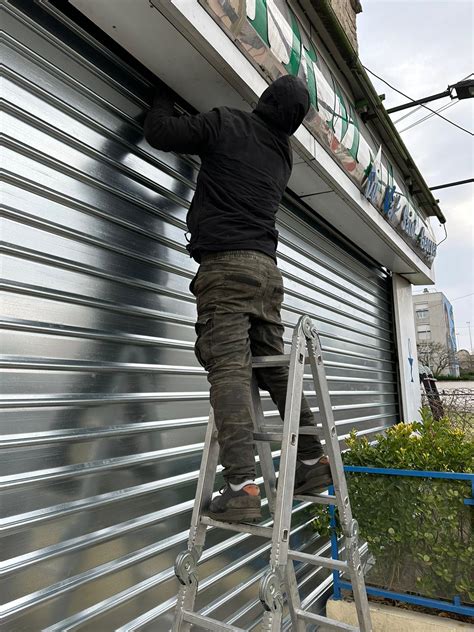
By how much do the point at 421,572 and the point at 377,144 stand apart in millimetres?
4526

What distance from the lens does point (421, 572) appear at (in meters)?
3.24

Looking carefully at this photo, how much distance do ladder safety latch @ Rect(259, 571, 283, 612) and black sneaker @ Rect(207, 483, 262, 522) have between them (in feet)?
0.75

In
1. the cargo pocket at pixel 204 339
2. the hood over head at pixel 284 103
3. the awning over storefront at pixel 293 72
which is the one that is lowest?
the cargo pocket at pixel 204 339

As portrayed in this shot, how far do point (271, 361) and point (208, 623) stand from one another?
1098mm

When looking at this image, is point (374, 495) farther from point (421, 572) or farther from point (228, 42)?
point (228, 42)

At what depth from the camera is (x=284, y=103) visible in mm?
2547

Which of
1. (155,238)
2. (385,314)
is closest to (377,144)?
(385,314)

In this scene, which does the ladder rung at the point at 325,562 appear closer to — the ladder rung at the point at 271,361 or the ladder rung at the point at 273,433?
the ladder rung at the point at 273,433

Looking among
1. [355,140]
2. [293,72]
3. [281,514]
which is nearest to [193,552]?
[281,514]

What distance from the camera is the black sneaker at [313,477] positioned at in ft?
7.89

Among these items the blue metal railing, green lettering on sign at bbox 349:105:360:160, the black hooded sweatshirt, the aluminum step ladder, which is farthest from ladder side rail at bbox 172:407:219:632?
green lettering on sign at bbox 349:105:360:160

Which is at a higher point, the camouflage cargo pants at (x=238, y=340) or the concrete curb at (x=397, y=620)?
the camouflage cargo pants at (x=238, y=340)

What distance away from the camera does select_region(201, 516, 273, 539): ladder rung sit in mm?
1958

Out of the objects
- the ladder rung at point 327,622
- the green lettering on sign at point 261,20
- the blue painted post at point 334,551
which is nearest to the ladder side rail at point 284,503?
the ladder rung at point 327,622
